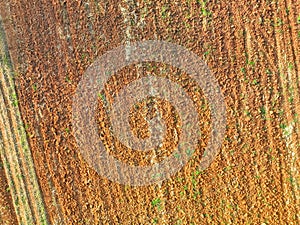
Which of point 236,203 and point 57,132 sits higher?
point 57,132

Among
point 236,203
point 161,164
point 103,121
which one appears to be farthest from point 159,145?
point 236,203

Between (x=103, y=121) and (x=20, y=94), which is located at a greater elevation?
(x=20, y=94)

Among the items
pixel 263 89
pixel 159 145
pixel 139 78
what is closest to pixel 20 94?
pixel 139 78

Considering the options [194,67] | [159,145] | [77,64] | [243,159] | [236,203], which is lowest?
[236,203]

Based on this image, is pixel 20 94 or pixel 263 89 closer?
pixel 263 89

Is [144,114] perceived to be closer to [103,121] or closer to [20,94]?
[103,121]

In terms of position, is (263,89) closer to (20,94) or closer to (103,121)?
(103,121)
